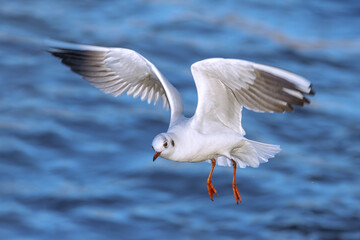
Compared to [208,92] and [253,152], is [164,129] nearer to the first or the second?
[253,152]

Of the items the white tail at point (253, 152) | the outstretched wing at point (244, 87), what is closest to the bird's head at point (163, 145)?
the outstretched wing at point (244, 87)

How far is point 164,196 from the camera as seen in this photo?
55.8 feet

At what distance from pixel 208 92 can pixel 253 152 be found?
1147 millimetres

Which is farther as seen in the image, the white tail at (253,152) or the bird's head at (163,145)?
the white tail at (253,152)

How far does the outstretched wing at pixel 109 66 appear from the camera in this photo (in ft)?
31.4

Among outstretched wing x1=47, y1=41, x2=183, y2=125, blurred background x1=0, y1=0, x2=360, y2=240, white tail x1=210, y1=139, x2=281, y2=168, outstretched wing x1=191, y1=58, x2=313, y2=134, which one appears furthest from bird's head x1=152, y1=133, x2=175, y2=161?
blurred background x1=0, y1=0, x2=360, y2=240

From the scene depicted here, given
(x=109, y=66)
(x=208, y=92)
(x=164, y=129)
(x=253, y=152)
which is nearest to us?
(x=208, y=92)

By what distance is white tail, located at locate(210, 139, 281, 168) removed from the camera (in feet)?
31.1

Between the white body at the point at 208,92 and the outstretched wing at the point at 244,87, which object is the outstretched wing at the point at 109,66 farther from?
the outstretched wing at the point at 244,87

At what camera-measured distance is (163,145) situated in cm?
854

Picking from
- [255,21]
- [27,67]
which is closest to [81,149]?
[27,67]

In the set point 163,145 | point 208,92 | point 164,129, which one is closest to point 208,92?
point 208,92

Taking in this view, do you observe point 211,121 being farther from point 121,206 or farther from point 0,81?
point 0,81

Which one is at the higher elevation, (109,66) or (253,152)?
(109,66)
